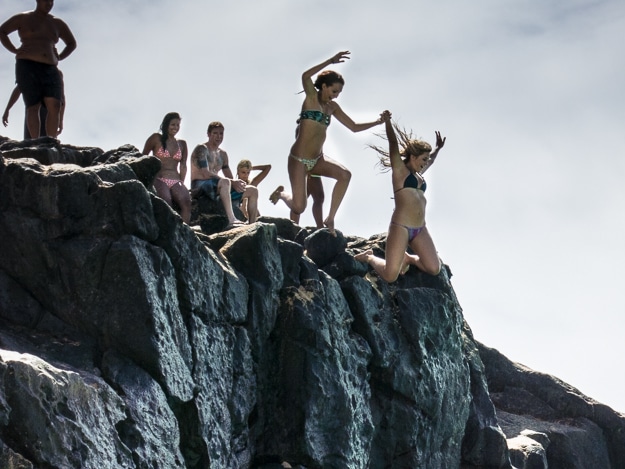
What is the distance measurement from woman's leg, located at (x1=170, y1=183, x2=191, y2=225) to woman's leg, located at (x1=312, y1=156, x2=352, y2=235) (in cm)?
227

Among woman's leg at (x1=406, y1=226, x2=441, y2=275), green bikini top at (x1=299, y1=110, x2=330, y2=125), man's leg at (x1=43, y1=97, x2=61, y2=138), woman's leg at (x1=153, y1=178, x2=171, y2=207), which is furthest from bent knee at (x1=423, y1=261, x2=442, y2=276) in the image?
man's leg at (x1=43, y1=97, x2=61, y2=138)

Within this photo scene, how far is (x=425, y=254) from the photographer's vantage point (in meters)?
19.3

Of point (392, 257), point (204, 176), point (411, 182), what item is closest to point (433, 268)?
point (392, 257)

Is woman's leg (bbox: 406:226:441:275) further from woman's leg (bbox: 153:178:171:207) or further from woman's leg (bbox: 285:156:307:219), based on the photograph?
woman's leg (bbox: 153:178:171:207)

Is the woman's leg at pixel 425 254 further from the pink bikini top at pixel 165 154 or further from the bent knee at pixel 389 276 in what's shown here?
the pink bikini top at pixel 165 154

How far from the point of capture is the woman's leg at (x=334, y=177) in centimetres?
1806

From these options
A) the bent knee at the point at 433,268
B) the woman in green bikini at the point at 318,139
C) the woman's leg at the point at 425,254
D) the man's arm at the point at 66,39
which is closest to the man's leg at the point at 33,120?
the man's arm at the point at 66,39

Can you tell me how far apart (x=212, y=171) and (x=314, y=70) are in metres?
2.17

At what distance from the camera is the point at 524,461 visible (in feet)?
73.3

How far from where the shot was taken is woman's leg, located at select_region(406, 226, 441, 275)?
1912 cm

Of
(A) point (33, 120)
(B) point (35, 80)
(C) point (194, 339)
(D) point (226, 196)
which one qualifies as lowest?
(C) point (194, 339)

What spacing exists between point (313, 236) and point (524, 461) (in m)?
7.00

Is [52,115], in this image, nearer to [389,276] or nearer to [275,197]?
[275,197]

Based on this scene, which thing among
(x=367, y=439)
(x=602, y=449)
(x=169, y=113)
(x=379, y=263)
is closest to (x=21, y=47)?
(x=169, y=113)
